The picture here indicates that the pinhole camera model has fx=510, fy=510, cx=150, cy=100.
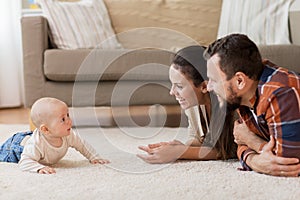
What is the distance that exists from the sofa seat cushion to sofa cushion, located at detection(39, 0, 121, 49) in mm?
259

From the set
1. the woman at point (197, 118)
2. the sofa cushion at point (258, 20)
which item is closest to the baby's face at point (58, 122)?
the woman at point (197, 118)

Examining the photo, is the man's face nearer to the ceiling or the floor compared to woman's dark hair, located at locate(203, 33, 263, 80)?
nearer to the floor

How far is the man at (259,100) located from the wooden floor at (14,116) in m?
1.66

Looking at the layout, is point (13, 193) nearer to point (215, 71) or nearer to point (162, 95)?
point (215, 71)

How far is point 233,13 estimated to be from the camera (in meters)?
2.93

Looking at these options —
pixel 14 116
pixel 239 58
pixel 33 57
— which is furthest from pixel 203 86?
pixel 14 116

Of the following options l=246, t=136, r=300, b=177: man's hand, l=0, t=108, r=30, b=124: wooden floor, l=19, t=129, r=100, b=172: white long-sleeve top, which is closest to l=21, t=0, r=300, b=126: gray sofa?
l=0, t=108, r=30, b=124: wooden floor

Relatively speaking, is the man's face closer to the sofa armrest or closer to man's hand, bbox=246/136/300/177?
man's hand, bbox=246/136/300/177

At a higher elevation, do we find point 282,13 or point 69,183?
point 282,13

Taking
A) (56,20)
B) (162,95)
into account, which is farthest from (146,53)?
(56,20)

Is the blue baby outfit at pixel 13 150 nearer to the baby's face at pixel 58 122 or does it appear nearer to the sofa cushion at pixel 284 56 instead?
the baby's face at pixel 58 122

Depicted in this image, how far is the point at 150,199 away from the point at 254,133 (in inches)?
18.1

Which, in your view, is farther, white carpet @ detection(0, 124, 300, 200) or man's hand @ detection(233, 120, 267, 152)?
man's hand @ detection(233, 120, 267, 152)

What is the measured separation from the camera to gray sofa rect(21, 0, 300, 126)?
233cm
